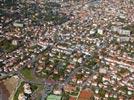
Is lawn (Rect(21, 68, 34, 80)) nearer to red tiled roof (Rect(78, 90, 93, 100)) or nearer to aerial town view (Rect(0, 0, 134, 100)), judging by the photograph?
aerial town view (Rect(0, 0, 134, 100))

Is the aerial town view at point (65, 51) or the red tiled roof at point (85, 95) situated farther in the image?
the aerial town view at point (65, 51)

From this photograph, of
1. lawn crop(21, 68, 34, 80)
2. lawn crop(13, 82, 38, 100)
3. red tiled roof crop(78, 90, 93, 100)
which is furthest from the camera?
lawn crop(21, 68, 34, 80)

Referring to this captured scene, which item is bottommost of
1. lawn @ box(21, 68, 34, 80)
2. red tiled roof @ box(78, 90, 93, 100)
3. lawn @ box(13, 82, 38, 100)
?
red tiled roof @ box(78, 90, 93, 100)

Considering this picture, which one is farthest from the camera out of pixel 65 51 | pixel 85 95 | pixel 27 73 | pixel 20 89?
pixel 65 51

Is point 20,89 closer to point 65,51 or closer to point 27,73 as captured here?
point 27,73

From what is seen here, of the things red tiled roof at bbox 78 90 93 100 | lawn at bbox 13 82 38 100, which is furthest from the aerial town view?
lawn at bbox 13 82 38 100

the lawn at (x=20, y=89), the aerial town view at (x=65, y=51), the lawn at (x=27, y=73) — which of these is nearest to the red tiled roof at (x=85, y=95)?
the aerial town view at (x=65, y=51)

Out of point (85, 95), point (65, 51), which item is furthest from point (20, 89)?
point (65, 51)

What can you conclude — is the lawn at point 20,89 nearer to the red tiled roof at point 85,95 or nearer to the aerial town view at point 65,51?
the aerial town view at point 65,51

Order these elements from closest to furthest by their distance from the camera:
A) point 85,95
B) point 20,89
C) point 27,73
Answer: point 85,95 < point 20,89 < point 27,73
